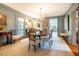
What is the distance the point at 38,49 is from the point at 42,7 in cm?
113

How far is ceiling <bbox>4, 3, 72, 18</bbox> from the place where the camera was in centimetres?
270

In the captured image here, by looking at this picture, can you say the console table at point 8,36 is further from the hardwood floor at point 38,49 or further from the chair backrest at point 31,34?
the chair backrest at point 31,34

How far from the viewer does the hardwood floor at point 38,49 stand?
106 inches

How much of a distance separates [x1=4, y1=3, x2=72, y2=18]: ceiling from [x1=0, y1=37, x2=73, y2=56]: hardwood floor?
0.72 metres

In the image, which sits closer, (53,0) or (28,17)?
(53,0)

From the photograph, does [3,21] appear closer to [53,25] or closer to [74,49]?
[53,25]

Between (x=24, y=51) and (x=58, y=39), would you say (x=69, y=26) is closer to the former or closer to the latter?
(x=58, y=39)

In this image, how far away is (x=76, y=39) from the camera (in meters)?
2.78

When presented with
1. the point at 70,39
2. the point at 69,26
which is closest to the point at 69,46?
the point at 70,39

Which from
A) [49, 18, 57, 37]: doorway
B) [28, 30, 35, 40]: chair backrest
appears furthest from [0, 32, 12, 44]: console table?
[49, 18, 57, 37]: doorway

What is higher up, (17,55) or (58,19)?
(58,19)

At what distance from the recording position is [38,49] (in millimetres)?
2848

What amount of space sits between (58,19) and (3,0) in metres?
1.54

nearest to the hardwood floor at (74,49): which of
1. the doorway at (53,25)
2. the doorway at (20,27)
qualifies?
the doorway at (53,25)
